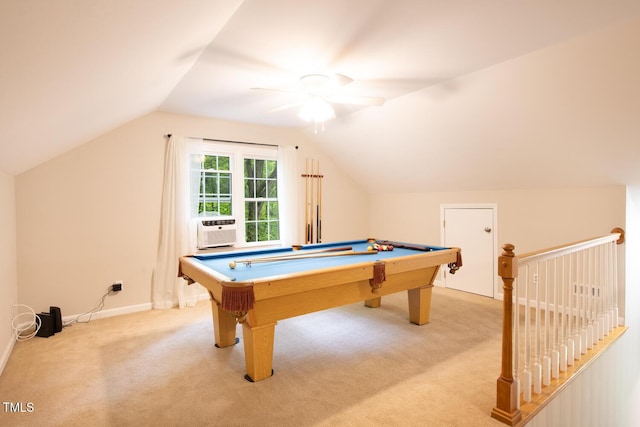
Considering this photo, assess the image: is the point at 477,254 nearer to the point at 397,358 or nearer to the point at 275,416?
the point at 397,358

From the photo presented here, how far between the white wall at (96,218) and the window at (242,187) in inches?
14.7

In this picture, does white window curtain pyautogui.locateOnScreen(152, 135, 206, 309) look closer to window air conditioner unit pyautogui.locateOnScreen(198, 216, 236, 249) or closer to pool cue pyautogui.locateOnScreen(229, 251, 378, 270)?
window air conditioner unit pyautogui.locateOnScreen(198, 216, 236, 249)

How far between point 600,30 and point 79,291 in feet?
16.8

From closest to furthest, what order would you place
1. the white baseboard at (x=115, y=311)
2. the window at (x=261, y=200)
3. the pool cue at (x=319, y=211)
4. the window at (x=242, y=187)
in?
the white baseboard at (x=115, y=311)
the window at (x=242, y=187)
the window at (x=261, y=200)
the pool cue at (x=319, y=211)

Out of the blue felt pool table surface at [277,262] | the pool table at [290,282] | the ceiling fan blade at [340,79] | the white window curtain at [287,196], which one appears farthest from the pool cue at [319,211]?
the ceiling fan blade at [340,79]

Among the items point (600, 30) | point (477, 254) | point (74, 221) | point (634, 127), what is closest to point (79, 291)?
point (74, 221)

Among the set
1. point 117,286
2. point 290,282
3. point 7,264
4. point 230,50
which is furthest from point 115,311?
point 230,50

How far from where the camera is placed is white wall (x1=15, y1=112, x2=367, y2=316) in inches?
136

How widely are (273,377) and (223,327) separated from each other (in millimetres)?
718

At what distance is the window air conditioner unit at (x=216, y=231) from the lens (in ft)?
14.0

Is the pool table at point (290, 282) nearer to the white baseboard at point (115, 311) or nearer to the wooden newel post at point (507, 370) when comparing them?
the wooden newel post at point (507, 370)

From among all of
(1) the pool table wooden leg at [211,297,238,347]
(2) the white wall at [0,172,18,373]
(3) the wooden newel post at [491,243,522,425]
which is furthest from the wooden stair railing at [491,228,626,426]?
(2) the white wall at [0,172,18,373]

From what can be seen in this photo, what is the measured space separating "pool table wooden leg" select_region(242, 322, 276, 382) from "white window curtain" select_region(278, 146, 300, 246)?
2.64 metres

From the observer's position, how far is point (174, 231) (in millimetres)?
4145
